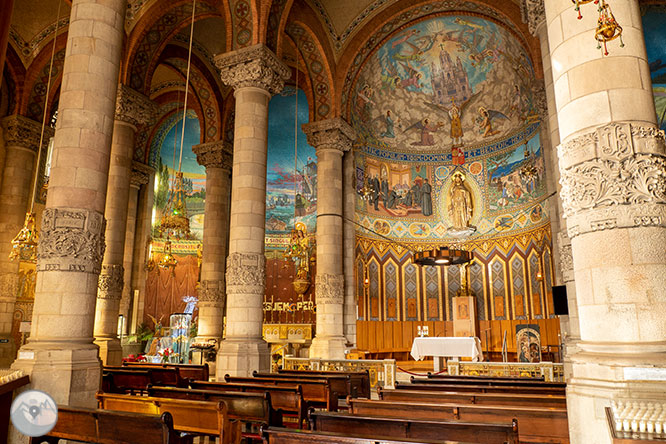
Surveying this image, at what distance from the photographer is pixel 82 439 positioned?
16.7ft

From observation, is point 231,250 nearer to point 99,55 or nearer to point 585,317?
point 99,55

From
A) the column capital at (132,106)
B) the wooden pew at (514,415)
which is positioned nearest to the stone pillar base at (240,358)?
the wooden pew at (514,415)

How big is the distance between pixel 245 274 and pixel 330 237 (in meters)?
5.62

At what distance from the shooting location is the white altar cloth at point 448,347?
15.2 metres

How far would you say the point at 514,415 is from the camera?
17.4ft

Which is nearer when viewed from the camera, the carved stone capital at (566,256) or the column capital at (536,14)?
the carved stone capital at (566,256)

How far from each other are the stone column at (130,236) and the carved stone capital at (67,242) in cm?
1434

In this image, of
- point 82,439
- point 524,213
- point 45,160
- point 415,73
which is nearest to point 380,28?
point 415,73

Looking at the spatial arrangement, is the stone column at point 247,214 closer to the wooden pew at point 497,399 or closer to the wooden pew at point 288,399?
the wooden pew at point 288,399

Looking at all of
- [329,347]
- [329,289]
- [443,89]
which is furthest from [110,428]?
[443,89]

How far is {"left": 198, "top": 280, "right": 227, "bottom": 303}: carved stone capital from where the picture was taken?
56.2ft

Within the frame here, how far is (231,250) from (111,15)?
5.78m

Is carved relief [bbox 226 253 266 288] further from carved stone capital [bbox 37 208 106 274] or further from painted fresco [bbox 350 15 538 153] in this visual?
painted fresco [bbox 350 15 538 153]

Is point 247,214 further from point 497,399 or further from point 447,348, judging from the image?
point 447,348
